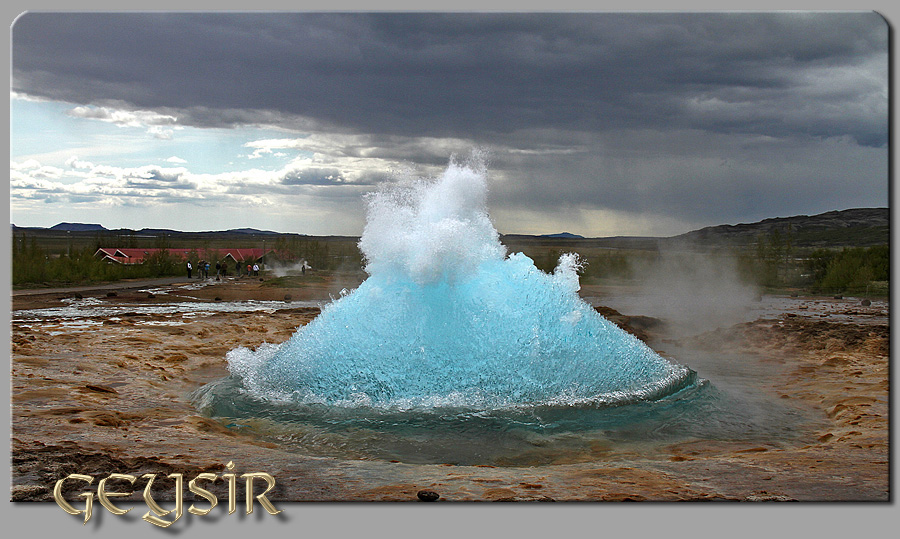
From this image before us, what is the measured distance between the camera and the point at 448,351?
17.3 ft

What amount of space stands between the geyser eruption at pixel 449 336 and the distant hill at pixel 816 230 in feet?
5.42

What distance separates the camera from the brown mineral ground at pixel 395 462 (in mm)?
3412

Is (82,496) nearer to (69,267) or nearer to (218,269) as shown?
(69,267)

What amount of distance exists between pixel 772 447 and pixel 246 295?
13294 millimetres

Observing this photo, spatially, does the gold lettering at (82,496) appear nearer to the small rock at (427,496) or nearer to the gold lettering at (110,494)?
the gold lettering at (110,494)

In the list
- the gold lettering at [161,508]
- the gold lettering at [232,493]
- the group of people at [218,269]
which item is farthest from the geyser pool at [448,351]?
the group of people at [218,269]

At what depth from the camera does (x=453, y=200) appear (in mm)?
5434

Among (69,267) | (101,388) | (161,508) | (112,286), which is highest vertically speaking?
(69,267)

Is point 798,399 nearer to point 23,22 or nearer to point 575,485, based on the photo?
point 575,485

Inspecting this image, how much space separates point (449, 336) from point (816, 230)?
3.43 m

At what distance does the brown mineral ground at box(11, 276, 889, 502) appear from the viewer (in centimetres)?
341

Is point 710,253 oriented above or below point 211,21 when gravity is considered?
below

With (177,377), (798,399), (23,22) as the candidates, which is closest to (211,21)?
(23,22)

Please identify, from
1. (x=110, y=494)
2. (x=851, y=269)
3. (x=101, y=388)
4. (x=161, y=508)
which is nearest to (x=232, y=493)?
(x=161, y=508)
